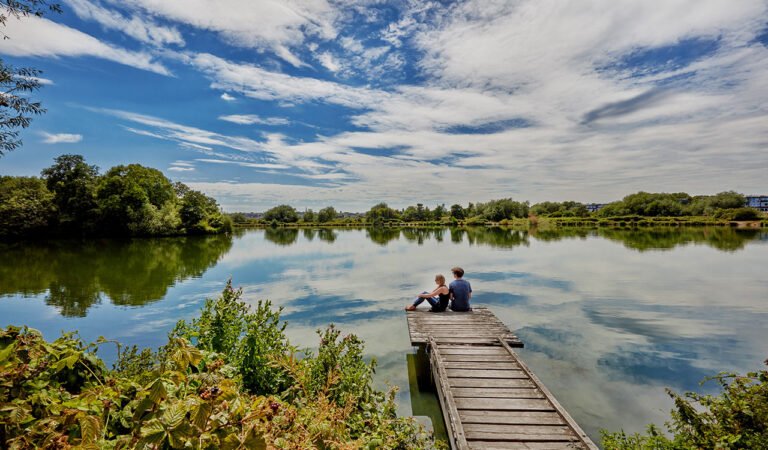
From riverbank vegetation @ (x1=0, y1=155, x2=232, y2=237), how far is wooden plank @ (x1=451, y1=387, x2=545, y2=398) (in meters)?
59.4

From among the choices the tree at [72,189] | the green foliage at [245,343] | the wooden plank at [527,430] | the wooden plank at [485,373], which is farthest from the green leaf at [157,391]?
the tree at [72,189]

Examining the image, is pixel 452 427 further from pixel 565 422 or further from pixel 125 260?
pixel 125 260

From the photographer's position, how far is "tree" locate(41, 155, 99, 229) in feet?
164

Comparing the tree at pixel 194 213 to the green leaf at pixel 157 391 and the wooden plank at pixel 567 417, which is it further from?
the green leaf at pixel 157 391

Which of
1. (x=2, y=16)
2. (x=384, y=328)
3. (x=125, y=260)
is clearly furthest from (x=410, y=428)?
(x=125, y=260)

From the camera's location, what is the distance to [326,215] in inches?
5005

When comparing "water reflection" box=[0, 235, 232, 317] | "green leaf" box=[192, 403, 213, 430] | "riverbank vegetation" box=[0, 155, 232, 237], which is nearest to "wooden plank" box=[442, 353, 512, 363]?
"green leaf" box=[192, 403, 213, 430]

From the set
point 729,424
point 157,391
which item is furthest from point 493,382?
point 157,391

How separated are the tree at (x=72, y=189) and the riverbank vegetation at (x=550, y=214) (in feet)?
184

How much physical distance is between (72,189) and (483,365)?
216 ft

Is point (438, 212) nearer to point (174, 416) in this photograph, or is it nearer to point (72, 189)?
point (72, 189)

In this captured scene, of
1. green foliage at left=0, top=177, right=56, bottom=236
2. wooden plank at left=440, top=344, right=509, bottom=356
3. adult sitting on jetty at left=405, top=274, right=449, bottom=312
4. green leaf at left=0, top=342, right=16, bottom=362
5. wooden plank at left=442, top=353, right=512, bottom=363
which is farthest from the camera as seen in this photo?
green foliage at left=0, top=177, right=56, bottom=236

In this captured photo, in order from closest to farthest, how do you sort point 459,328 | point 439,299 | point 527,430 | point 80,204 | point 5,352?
point 5,352 → point 527,430 → point 459,328 → point 439,299 → point 80,204

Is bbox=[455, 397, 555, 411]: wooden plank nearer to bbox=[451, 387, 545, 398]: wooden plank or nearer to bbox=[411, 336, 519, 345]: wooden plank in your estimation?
bbox=[451, 387, 545, 398]: wooden plank
